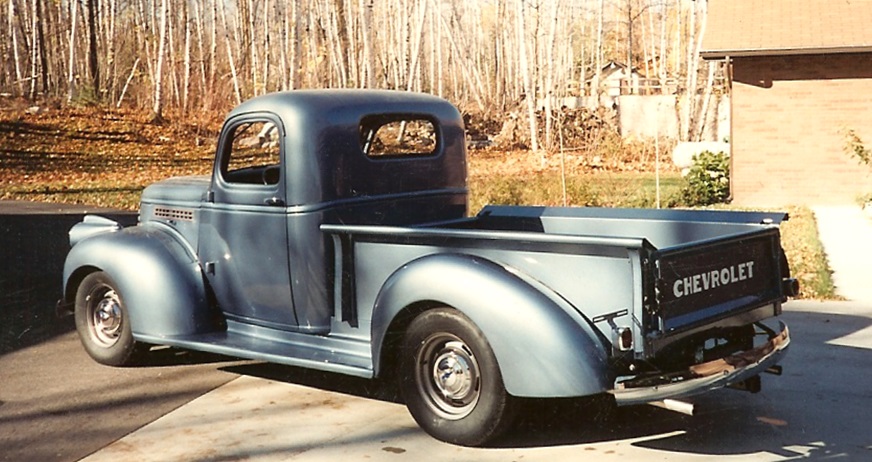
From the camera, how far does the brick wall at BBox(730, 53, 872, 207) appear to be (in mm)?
17719

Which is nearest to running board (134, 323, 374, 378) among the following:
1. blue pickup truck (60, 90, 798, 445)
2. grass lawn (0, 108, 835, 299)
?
blue pickup truck (60, 90, 798, 445)

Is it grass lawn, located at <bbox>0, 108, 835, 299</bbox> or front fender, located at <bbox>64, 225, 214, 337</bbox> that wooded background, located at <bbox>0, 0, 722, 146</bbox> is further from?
front fender, located at <bbox>64, 225, 214, 337</bbox>

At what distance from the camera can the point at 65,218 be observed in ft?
51.8

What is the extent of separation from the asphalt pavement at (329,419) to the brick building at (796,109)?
36.3ft

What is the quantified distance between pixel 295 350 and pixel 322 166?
1.10 meters

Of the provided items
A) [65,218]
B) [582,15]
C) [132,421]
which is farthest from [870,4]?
[582,15]

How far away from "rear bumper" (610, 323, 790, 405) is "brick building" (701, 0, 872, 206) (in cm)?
1283

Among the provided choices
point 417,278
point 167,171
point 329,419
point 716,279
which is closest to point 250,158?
point 329,419

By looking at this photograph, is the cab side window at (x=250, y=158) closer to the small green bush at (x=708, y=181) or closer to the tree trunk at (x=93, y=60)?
the small green bush at (x=708, y=181)

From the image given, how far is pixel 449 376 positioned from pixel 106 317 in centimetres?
299

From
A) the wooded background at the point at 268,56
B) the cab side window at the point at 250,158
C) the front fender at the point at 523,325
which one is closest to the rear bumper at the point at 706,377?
the front fender at the point at 523,325

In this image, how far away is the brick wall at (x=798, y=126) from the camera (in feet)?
58.1

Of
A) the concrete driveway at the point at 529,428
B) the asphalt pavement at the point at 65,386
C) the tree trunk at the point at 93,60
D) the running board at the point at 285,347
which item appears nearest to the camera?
the concrete driveway at the point at 529,428

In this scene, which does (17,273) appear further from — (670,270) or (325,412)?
(670,270)
